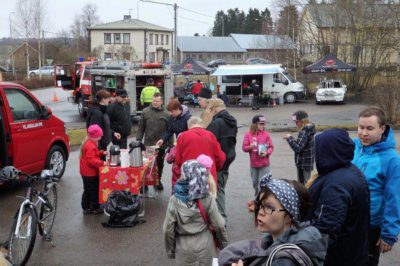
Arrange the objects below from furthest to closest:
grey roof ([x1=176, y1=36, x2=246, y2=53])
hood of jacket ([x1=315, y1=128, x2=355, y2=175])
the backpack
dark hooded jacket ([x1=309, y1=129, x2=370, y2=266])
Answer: grey roof ([x1=176, y1=36, x2=246, y2=53]), hood of jacket ([x1=315, y1=128, x2=355, y2=175]), dark hooded jacket ([x1=309, y1=129, x2=370, y2=266]), the backpack

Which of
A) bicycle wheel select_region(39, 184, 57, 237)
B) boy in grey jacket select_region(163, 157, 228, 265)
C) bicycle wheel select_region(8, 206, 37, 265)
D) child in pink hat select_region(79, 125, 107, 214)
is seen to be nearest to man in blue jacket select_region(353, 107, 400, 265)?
boy in grey jacket select_region(163, 157, 228, 265)

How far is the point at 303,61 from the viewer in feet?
127

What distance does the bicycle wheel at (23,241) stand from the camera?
5.48 meters

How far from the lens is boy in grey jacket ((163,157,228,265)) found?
4320mm

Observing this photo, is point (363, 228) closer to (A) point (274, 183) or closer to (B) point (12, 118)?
(A) point (274, 183)

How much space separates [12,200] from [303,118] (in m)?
5.36

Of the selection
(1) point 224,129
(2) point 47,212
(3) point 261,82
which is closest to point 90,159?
(2) point 47,212

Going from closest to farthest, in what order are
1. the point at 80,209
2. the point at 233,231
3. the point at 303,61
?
the point at 233,231 → the point at 80,209 → the point at 303,61

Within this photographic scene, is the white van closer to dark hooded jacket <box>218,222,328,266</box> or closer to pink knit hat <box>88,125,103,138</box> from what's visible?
pink knit hat <box>88,125,103,138</box>

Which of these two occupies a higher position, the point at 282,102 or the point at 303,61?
the point at 303,61

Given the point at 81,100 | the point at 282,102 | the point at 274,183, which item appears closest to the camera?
the point at 274,183

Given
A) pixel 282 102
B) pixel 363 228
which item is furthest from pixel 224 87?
pixel 363 228

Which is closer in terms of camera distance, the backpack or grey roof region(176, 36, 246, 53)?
the backpack

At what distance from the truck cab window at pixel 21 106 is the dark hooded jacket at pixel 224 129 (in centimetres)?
393
